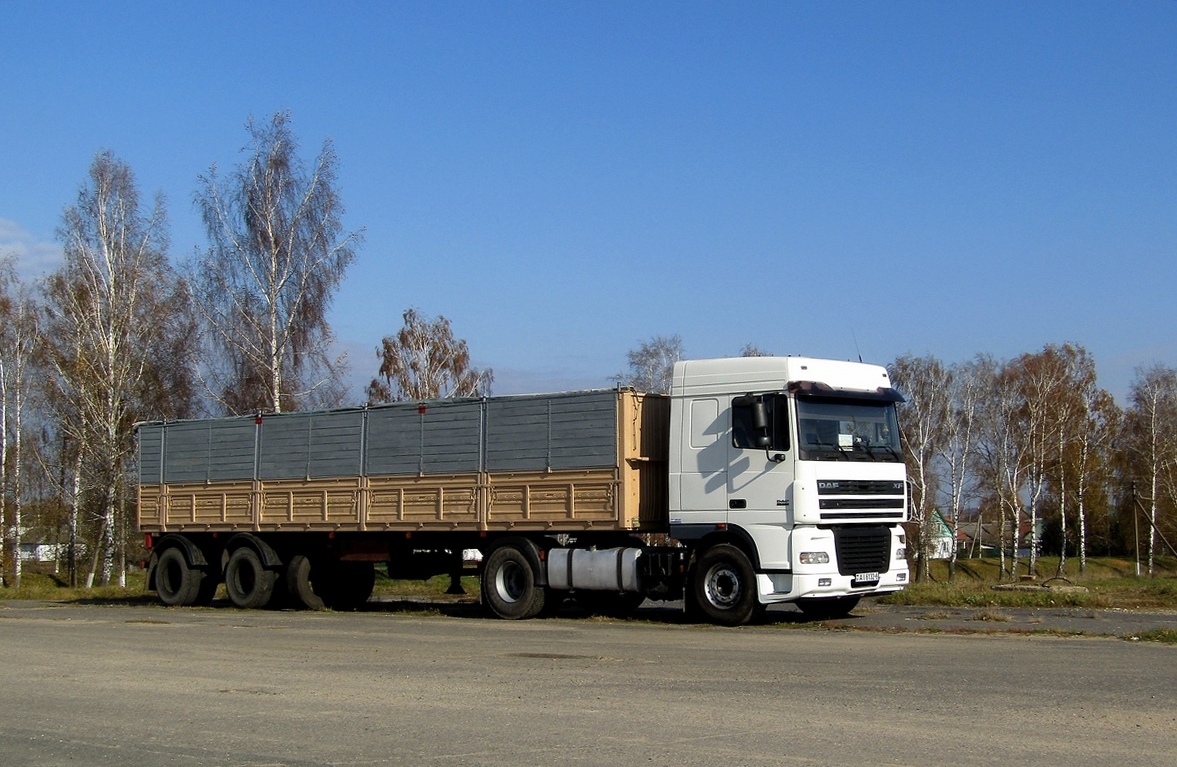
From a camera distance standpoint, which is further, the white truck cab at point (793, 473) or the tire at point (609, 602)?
the tire at point (609, 602)

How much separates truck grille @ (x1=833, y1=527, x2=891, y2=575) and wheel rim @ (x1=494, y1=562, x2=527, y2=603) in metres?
5.05

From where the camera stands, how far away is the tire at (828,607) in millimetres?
18734

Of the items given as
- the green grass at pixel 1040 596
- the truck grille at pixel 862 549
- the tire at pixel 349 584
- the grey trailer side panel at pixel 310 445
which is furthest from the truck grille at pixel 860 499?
the tire at pixel 349 584

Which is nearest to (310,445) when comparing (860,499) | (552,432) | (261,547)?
(261,547)

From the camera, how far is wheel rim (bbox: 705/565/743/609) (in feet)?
57.6

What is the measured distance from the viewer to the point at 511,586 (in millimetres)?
19938

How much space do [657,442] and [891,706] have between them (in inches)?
387

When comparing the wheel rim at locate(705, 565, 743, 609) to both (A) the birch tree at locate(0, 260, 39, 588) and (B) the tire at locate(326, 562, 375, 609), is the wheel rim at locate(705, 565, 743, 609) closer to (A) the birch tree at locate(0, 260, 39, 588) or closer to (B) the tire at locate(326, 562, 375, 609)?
(B) the tire at locate(326, 562, 375, 609)

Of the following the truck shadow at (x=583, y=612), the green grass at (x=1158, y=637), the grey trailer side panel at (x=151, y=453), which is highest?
the grey trailer side panel at (x=151, y=453)

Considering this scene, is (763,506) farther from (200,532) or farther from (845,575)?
(200,532)

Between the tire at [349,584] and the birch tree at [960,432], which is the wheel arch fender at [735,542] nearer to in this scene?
the tire at [349,584]

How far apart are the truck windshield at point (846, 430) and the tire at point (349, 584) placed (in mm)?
9711

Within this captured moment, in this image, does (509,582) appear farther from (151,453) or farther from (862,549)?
(151,453)

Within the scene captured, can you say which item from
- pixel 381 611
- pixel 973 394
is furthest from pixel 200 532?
pixel 973 394
